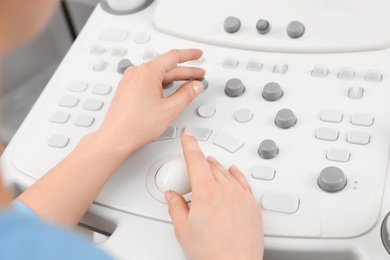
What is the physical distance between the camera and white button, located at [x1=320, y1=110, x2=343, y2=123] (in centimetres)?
59

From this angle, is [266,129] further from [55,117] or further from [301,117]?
[55,117]

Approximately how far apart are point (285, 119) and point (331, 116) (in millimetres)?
41

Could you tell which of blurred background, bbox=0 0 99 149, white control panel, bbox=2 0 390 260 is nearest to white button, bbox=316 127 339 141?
white control panel, bbox=2 0 390 260

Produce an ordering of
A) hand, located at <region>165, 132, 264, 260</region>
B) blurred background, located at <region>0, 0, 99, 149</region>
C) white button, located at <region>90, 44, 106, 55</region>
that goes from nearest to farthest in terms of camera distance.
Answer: hand, located at <region>165, 132, 264, 260</region>, white button, located at <region>90, 44, 106, 55</region>, blurred background, located at <region>0, 0, 99, 149</region>

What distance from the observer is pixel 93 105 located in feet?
2.12

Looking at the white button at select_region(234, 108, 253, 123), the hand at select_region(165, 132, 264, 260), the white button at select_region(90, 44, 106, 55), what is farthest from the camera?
the white button at select_region(90, 44, 106, 55)

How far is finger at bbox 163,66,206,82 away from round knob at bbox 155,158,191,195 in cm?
10

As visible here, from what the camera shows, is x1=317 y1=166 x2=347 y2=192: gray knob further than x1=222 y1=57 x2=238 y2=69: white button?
No

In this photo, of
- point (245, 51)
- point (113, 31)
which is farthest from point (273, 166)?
point (113, 31)

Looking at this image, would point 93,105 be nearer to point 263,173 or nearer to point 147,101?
point 147,101

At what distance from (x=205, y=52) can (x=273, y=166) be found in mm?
168

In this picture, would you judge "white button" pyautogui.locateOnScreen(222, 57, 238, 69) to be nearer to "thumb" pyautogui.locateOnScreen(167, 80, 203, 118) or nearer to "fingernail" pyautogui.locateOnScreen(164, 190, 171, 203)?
"thumb" pyautogui.locateOnScreen(167, 80, 203, 118)

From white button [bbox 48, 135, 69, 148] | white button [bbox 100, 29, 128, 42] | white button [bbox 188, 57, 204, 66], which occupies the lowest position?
white button [bbox 48, 135, 69, 148]

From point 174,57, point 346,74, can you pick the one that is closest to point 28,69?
point 174,57
